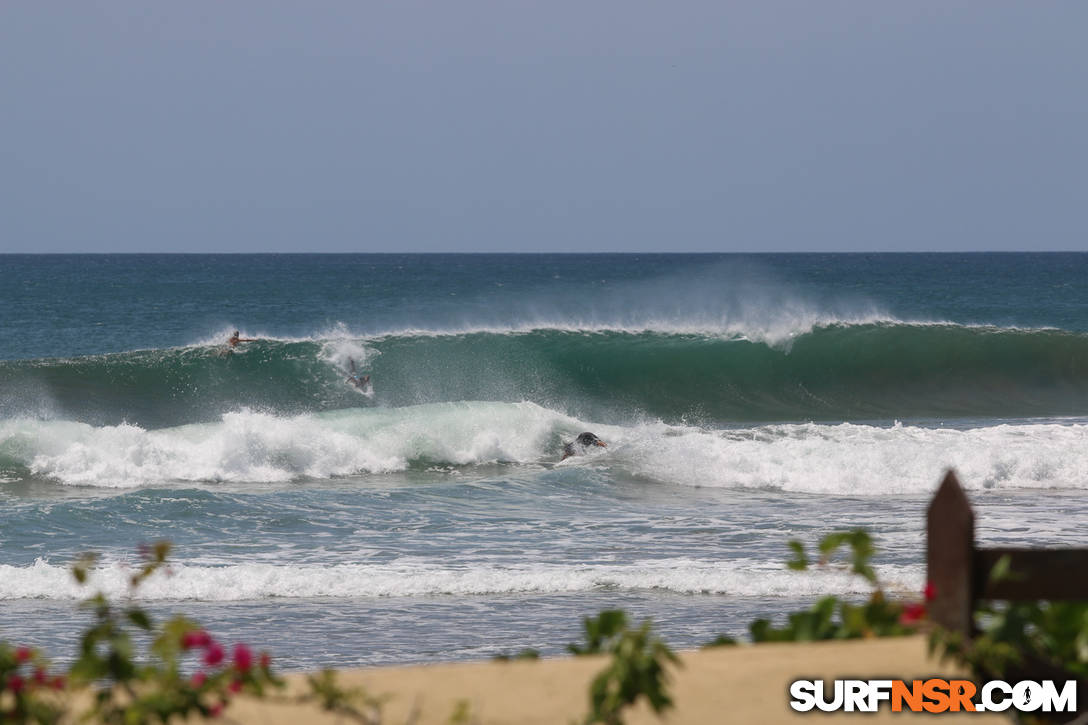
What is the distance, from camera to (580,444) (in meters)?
18.1

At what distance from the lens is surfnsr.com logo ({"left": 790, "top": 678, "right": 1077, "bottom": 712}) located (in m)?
3.19

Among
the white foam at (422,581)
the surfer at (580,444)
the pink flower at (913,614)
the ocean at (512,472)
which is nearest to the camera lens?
the pink flower at (913,614)

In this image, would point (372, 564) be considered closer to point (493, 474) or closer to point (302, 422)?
point (493, 474)

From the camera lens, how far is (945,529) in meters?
3.23

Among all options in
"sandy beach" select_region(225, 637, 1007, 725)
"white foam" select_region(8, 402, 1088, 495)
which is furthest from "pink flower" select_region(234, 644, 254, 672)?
"white foam" select_region(8, 402, 1088, 495)

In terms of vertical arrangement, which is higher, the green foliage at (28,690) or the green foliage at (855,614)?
the green foliage at (855,614)

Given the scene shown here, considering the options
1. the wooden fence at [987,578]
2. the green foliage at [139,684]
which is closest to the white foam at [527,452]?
the wooden fence at [987,578]

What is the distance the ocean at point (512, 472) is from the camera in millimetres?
9086

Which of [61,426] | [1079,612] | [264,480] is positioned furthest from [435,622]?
[61,426]

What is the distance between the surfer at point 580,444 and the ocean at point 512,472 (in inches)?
11.7

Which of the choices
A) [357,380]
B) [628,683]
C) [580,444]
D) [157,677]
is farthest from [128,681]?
[357,380]

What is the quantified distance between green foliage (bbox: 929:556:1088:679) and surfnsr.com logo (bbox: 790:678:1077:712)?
58mm

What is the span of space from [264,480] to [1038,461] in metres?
9.46

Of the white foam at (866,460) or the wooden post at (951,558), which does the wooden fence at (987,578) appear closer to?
the wooden post at (951,558)
